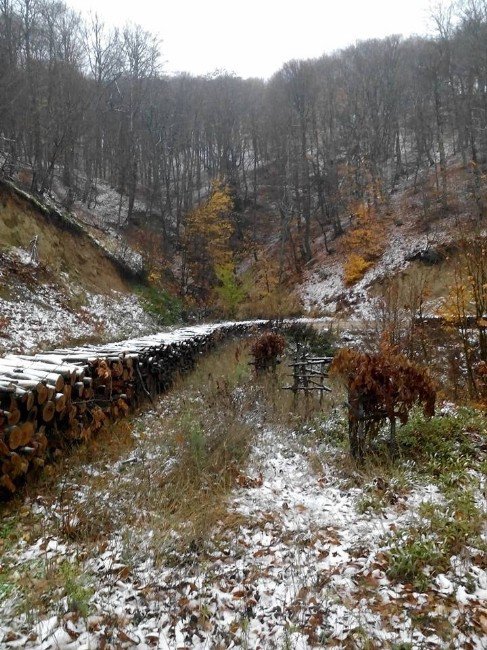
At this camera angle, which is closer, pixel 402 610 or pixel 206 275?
pixel 402 610

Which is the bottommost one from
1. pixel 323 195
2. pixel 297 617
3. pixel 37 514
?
pixel 297 617

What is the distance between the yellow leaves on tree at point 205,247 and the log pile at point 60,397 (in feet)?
74.0

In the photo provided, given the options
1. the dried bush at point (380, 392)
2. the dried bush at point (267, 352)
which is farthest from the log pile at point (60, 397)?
the dried bush at point (380, 392)

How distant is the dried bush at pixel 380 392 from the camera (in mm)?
4891

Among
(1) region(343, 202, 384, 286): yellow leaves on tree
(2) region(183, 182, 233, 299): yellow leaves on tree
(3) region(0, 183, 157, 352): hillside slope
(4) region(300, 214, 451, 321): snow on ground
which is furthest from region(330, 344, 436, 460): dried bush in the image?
(2) region(183, 182, 233, 299): yellow leaves on tree

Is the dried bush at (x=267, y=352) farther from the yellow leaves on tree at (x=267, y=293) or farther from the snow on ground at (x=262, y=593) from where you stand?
the yellow leaves on tree at (x=267, y=293)

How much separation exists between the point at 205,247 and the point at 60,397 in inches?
1117

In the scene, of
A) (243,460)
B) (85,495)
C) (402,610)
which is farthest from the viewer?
(243,460)

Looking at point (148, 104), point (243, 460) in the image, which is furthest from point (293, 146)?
point (243, 460)

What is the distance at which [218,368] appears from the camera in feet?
34.3

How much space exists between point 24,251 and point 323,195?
26474mm

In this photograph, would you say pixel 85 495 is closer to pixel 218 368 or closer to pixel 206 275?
pixel 218 368

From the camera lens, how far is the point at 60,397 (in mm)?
4738

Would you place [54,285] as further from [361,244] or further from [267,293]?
[361,244]
